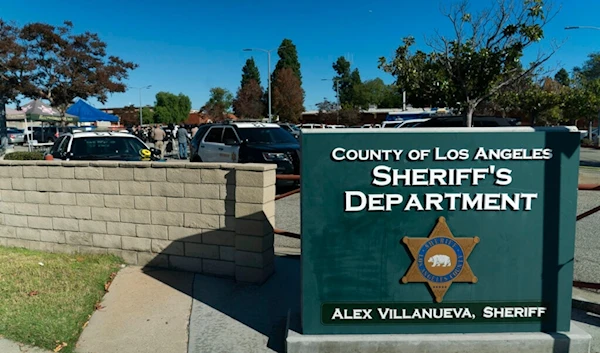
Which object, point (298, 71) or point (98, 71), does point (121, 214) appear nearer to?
point (98, 71)

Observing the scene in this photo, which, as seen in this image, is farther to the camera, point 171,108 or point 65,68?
point 171,108

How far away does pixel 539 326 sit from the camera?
355cm

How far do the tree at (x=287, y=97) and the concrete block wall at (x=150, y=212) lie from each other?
5278cm

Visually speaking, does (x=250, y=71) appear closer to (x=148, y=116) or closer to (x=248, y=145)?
(x=148, y=116)

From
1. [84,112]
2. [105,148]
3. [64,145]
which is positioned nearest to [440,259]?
[105,148]

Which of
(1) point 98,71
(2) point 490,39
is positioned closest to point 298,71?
(1) point 98,71

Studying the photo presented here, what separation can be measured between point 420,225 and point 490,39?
55.7 feet

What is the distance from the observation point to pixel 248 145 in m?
12.0

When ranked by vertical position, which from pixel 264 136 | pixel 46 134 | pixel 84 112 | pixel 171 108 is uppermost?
pixel 171 108

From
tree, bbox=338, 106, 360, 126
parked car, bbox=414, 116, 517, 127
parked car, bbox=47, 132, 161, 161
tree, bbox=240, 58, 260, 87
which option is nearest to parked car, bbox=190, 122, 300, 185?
parked car, bbox=47, 132, 161, 161

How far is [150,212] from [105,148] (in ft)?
18.1

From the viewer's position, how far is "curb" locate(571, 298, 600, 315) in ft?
13.4

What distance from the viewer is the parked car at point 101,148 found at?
32.7 ft

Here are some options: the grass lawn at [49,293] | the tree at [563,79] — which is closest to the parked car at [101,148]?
the grass lawn at [49,293]
